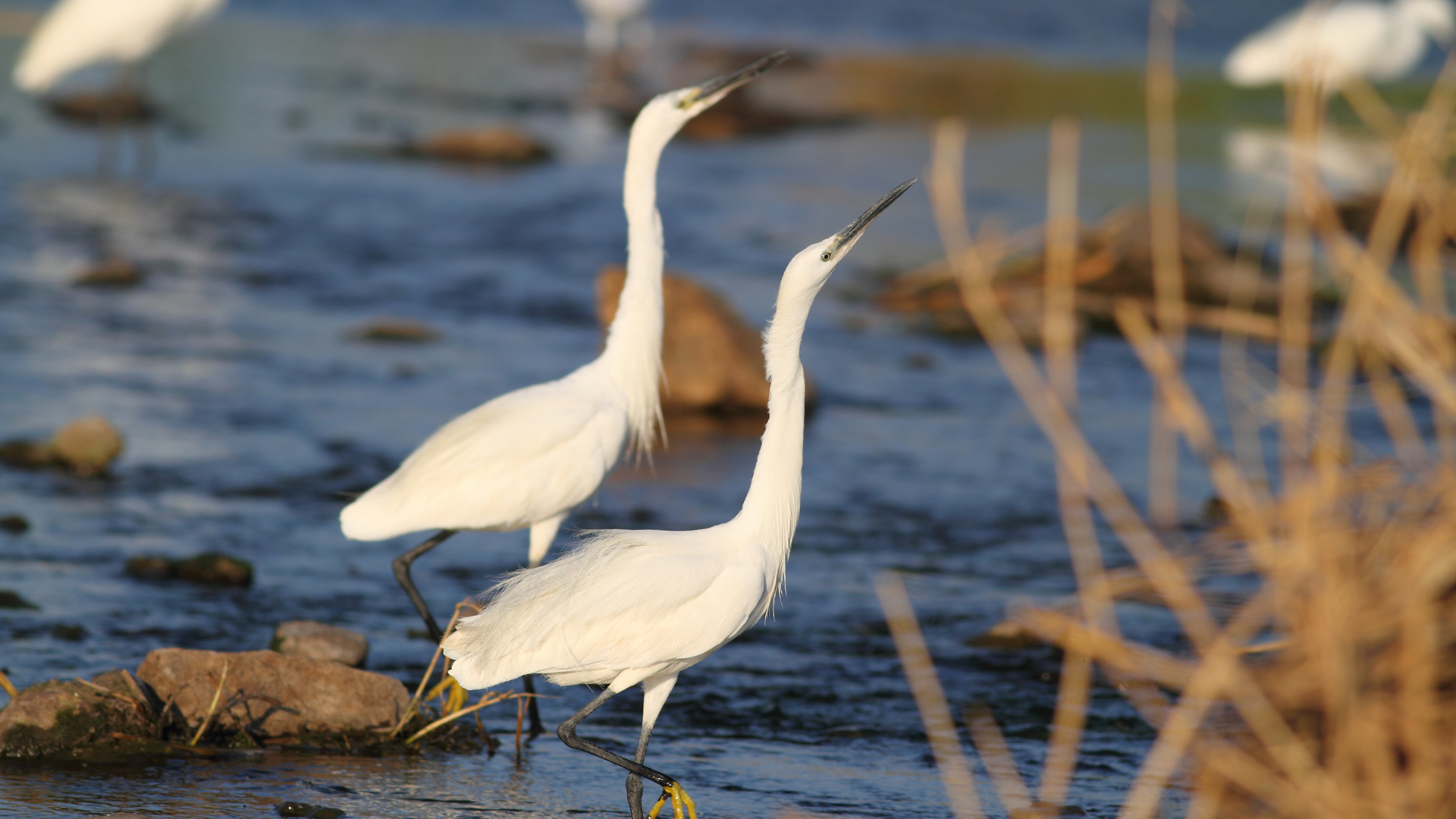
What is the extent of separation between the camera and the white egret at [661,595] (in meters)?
3.72

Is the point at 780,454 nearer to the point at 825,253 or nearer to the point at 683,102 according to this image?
the point at 825,253

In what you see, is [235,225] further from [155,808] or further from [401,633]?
[155,808]

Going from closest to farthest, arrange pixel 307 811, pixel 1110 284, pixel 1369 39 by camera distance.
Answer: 1. pixel 307 811
2. pixel 1110 284
3. pixel 1369 39

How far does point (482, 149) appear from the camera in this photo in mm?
14820

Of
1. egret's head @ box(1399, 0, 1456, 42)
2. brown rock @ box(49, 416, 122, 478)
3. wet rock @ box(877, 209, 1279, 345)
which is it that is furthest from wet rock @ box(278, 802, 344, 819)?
egret's head @ box(1399, 0, 1456, 42)

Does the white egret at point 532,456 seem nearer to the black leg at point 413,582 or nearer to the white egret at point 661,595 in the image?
the black leg at point 413,582

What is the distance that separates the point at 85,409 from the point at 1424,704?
653 centimetres

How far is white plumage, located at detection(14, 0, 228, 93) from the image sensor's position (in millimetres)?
13898

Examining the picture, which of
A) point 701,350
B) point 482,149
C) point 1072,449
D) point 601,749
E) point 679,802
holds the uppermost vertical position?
point 482,149

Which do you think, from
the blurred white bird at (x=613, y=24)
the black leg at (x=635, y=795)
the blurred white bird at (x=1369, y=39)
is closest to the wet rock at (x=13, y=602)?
the black leg at (x=635, y=795)

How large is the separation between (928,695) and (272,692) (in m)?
1.87

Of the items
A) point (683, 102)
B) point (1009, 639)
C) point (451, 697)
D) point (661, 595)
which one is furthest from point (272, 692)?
point (1009, 639)

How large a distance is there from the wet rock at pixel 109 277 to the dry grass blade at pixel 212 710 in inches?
246

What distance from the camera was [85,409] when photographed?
23.7ft
